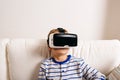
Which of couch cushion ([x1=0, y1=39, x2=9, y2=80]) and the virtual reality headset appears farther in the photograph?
couch cushion ([x1=0, y1=39, x2=9, y2=80])

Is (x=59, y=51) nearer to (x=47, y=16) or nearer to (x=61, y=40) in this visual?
(x=61, y=40)

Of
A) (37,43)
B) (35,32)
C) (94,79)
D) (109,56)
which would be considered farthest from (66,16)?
(94,79)

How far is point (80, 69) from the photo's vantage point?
131 centimetres

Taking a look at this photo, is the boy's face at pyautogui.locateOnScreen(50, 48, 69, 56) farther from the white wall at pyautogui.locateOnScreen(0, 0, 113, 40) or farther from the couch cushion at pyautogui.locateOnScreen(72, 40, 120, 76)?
the white wall at pyautogui.locateOnScreen(0, 0, 113, 40)

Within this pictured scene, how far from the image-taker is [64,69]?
4.25 ft

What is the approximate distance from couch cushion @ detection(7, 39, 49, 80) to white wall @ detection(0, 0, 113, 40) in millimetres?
309

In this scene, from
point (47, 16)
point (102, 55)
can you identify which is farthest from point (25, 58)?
point (102, 55)

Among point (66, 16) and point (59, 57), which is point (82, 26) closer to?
point (66, 16)

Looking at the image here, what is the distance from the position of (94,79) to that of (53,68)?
0.95 ft

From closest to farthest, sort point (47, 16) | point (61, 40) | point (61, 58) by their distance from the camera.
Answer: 1. point (61, 40)
2. point (61, 58)
3. point (47, 16)

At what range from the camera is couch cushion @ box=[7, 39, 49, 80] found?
138cm

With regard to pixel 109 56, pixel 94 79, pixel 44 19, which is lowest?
pixel 94 79

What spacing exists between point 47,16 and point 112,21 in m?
0.59


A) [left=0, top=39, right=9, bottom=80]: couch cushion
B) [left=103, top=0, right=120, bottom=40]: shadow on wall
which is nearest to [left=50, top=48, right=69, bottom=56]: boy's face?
[left=0, top=39, right=9, bottom=80]: couch cushion
